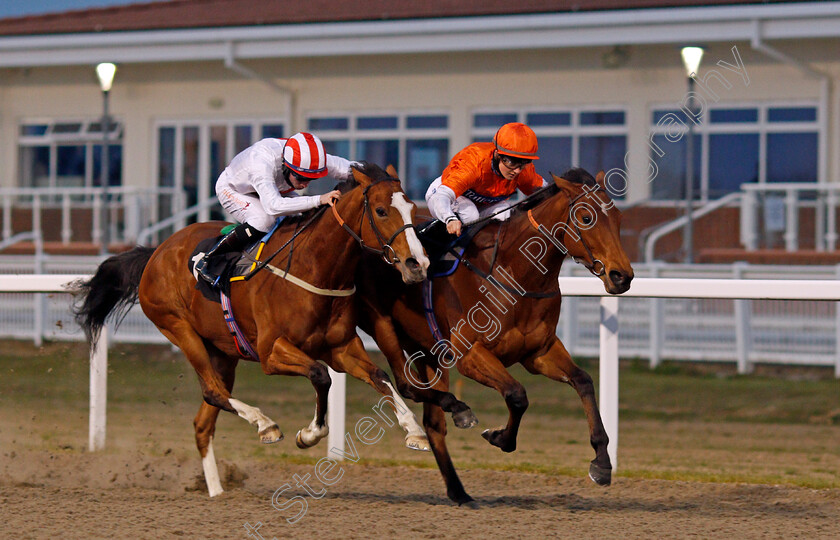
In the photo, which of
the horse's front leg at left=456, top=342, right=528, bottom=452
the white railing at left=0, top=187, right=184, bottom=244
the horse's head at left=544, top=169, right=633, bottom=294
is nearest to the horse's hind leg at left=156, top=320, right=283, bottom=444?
the horse's front leg at left=456, top=342, right=528, bottom=452

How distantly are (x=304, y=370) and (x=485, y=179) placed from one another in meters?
1.23

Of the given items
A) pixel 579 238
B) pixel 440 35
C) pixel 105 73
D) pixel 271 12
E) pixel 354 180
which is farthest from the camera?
pixel 271 12

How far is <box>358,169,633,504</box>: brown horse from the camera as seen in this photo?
4441 millimetres

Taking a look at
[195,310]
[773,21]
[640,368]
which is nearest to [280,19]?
[773,21]

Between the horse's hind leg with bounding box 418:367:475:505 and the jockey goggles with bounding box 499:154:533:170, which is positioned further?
the horse's hind leg with bounding box 418:367:475:505

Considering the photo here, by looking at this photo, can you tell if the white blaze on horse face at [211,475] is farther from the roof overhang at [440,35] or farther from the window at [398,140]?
the window at [398,140]

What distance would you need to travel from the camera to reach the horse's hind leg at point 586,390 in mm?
4371

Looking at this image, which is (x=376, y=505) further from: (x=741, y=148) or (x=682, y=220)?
(x=741, y=148)

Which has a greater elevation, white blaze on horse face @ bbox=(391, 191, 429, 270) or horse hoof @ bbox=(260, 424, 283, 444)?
white blaze on horse face @ bbox=(391, 191, 429, 270)

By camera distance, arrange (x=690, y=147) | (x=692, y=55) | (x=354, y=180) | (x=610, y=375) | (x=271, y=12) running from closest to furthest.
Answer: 1. (x=354, y=180)
2. (x=610, y=375)
3. (x=692, y=55)
4. (x=690, y=147)
5. (x=271, y=12)

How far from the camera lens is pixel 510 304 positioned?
4633 millimetres

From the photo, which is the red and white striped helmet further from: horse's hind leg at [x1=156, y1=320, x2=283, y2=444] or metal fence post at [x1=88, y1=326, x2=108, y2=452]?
metal fence post at [x1=88, y1=326, x2=108, y2=452]

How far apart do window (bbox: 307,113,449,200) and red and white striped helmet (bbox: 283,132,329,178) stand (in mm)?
9400

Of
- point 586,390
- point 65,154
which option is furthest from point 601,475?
point 65,154
